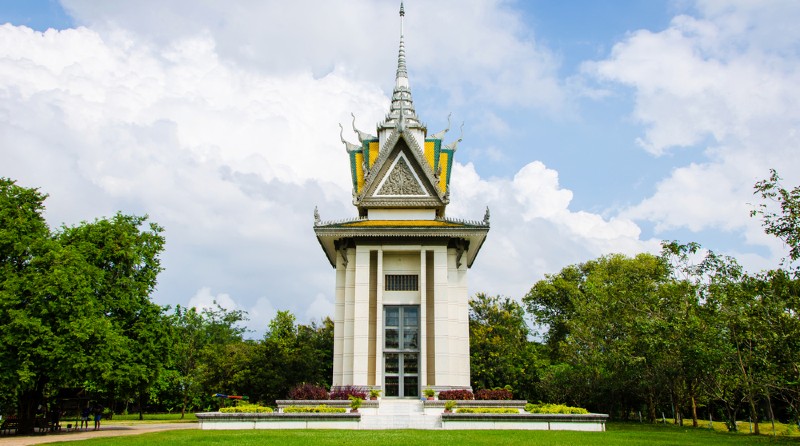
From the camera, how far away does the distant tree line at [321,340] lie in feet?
71.7

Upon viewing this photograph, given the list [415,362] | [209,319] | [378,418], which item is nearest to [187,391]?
[209,319]

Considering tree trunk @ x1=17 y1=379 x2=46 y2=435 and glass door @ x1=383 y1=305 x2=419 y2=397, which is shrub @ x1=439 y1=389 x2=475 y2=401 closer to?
glass door @ x1=383 y1=305 x2=419 y2=397

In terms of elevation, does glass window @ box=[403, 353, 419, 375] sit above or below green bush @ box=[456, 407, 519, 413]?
above

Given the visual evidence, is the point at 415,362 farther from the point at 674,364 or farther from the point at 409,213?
the point at 674,364

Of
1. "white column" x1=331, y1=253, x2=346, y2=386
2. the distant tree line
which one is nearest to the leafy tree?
the distant tree line

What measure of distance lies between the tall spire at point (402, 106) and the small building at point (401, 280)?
246 cm

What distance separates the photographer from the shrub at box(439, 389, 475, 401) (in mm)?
25938

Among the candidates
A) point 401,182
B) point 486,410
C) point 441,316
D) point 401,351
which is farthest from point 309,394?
point 401,182

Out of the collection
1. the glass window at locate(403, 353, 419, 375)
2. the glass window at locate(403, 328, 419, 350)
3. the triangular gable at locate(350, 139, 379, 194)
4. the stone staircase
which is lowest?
the stone staircase

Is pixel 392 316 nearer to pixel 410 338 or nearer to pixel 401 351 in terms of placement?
pixel 410 338

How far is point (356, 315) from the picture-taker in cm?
2912

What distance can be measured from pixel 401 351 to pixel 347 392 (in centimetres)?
355

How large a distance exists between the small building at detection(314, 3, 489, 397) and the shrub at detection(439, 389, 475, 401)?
171 cm

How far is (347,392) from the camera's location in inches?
1054
